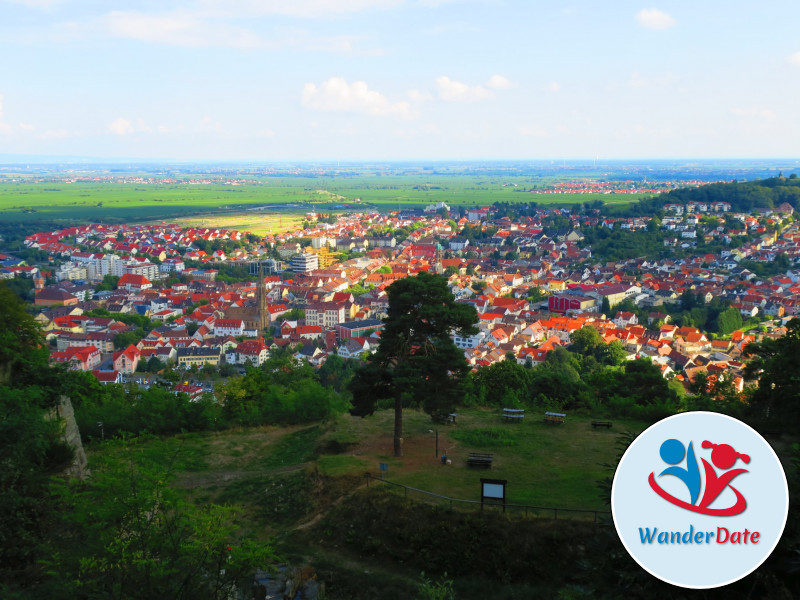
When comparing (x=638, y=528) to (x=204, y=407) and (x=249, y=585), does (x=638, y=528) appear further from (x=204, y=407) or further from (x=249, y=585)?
(x=204, y=407)

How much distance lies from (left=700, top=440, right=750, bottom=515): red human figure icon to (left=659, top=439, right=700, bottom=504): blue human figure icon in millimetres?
65

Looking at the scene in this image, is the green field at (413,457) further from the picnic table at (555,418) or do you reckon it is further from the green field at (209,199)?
the green field at (209,199)

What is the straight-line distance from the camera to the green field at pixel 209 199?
4181 inches

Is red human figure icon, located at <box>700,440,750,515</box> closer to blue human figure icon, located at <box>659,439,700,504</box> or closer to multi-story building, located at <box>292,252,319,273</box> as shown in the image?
blue human figure icon, located at <box>659,439,700,504</box>

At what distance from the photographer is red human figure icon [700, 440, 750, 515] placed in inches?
188

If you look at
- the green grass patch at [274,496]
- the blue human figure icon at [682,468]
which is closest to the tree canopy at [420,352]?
the green grass patch at [274,496]

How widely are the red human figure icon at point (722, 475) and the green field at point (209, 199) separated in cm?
10228

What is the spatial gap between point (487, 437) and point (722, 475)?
7.85 metres

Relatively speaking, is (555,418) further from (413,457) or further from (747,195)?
(747,195)

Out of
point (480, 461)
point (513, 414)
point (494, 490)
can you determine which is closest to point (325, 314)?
point (513, 414)

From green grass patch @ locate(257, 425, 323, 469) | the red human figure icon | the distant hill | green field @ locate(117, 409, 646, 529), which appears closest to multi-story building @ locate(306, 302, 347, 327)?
green field @ locate(117, 409, 646, 529)

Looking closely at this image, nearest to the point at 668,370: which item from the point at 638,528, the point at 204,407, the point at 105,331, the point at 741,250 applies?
the point at 204,407

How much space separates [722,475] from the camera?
4793mm

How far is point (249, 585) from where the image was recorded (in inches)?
337
